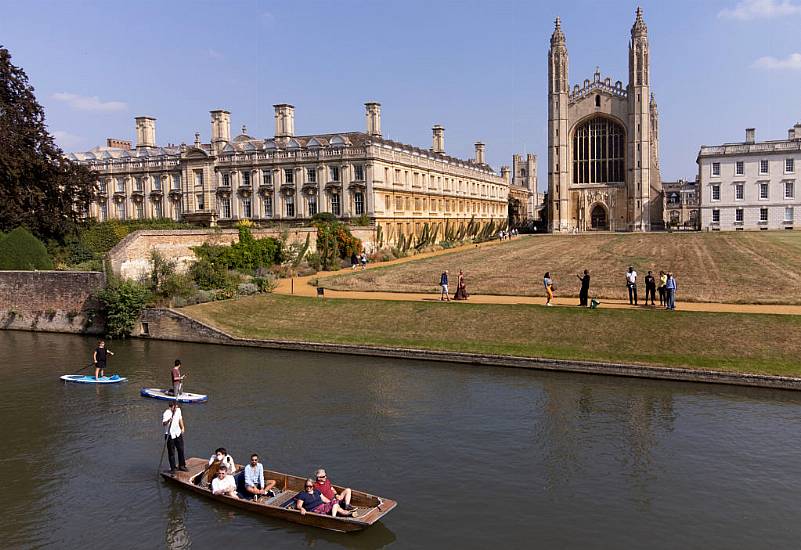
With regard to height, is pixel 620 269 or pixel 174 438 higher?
pixel 620 269

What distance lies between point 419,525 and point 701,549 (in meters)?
4.77

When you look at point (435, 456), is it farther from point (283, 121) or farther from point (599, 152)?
point (599, 152)

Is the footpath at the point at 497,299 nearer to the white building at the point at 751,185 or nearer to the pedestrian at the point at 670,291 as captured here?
the pedestrian at the point at 670,291

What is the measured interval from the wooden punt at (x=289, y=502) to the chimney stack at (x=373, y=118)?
4894 cm

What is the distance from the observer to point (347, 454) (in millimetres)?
15586

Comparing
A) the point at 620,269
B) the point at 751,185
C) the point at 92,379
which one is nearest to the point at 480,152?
the point at 751,185

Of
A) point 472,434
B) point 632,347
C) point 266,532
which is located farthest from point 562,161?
point 266,532

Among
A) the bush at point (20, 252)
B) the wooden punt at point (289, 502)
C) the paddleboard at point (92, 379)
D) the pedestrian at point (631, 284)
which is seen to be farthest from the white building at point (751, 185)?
the wooden punt at point (289, 502)

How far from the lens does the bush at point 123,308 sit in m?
31.2

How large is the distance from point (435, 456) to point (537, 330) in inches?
463

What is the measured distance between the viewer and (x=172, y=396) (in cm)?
2025

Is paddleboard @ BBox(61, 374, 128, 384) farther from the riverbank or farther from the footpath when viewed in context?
the footpath

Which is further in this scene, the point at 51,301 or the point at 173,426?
the point at 51,301

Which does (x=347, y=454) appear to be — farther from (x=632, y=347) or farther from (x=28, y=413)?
(x=632, y=347)
